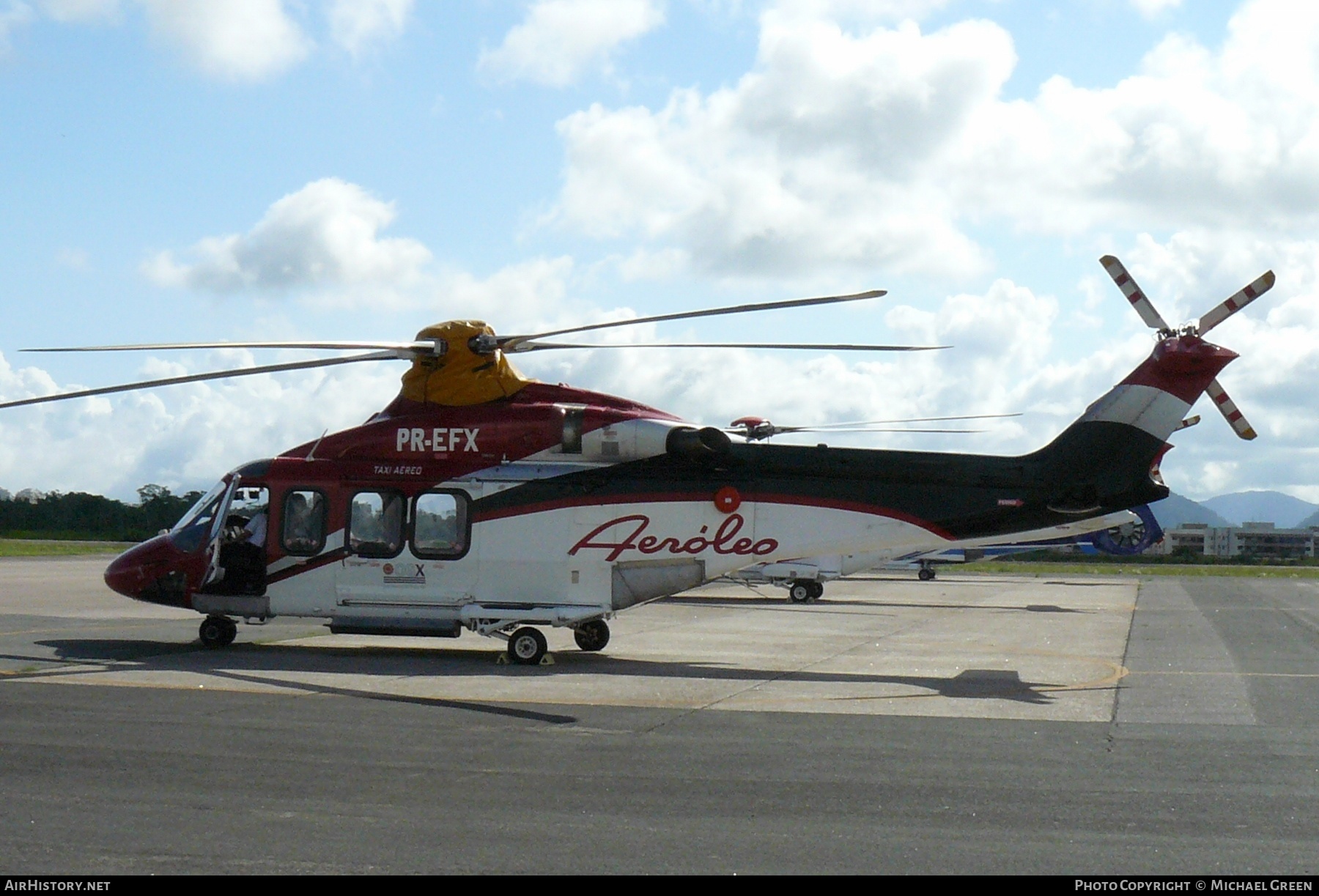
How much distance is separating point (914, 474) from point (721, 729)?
6.70 m

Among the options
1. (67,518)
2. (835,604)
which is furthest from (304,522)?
(67,518)

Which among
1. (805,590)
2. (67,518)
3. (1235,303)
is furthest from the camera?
(67,518)

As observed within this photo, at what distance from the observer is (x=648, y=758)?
9719 millimetres

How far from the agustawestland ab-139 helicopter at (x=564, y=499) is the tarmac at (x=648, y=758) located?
35.8 inches

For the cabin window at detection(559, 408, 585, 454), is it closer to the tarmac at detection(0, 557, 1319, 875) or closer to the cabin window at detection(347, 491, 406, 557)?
the cabin window at detection(347, 491, 406, 557)

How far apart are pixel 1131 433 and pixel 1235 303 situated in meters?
2.11

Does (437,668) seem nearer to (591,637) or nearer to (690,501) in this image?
(591,637)

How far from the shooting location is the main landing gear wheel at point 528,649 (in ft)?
54.3

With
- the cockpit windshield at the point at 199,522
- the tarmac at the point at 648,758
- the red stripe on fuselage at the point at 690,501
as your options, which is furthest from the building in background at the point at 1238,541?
the cockpit windshield at the point at 199,522

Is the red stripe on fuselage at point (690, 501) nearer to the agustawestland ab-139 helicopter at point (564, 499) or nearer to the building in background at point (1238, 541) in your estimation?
the agustawestland ab-139 helicopter at point (564, 499)

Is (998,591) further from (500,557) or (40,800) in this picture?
(40,800)

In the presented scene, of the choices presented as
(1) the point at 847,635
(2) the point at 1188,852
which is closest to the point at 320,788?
(2) the point at 1188,852

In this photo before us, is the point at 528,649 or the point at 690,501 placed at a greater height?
the point at 690,501

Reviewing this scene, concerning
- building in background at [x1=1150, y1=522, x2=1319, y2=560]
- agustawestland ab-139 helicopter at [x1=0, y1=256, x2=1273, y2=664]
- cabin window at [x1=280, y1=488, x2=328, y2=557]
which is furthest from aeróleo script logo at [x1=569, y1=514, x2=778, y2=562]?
building in background at [x1=1150, y1=522, x2=1319, y2=560]
